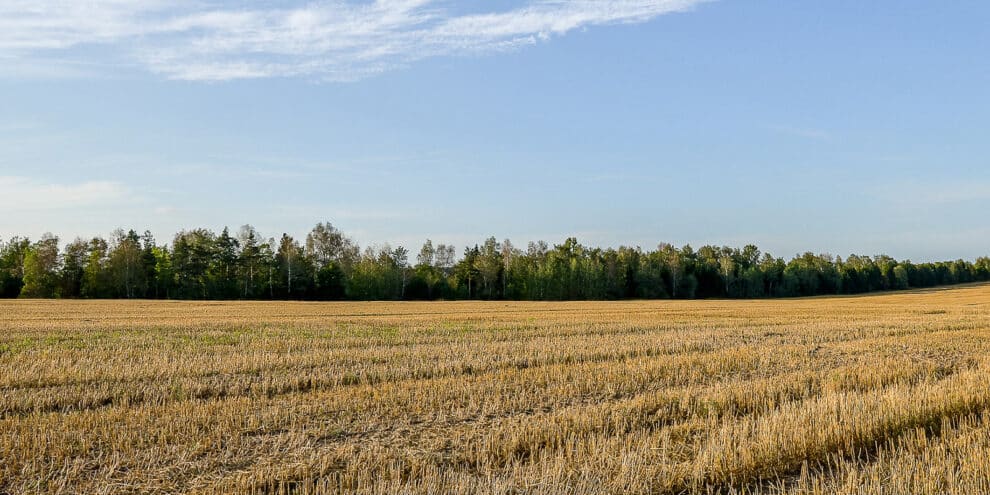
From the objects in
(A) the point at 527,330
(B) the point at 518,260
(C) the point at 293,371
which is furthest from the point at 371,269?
(C) the point at 293,371

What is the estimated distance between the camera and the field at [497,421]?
6105mm

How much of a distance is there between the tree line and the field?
75322 millimetres

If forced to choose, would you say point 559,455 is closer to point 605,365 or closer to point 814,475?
point 814,475

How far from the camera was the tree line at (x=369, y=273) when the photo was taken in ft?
275

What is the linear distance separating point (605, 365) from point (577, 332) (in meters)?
9.46

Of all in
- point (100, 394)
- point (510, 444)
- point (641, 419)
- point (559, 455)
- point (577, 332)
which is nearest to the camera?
point (559, 455)

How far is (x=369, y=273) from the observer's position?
303 ft

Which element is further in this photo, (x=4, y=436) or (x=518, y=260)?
(x=518, y=260)

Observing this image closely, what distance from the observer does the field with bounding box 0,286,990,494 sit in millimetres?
6105

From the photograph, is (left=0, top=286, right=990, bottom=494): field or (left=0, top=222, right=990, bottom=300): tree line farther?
(left=0, top=222, right=990, bottom=300): tree line

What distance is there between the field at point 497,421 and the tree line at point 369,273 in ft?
247

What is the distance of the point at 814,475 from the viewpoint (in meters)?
6.43

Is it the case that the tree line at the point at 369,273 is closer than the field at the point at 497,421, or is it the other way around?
the field at the point at 497,421

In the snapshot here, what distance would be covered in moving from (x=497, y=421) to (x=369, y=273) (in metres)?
85.8
